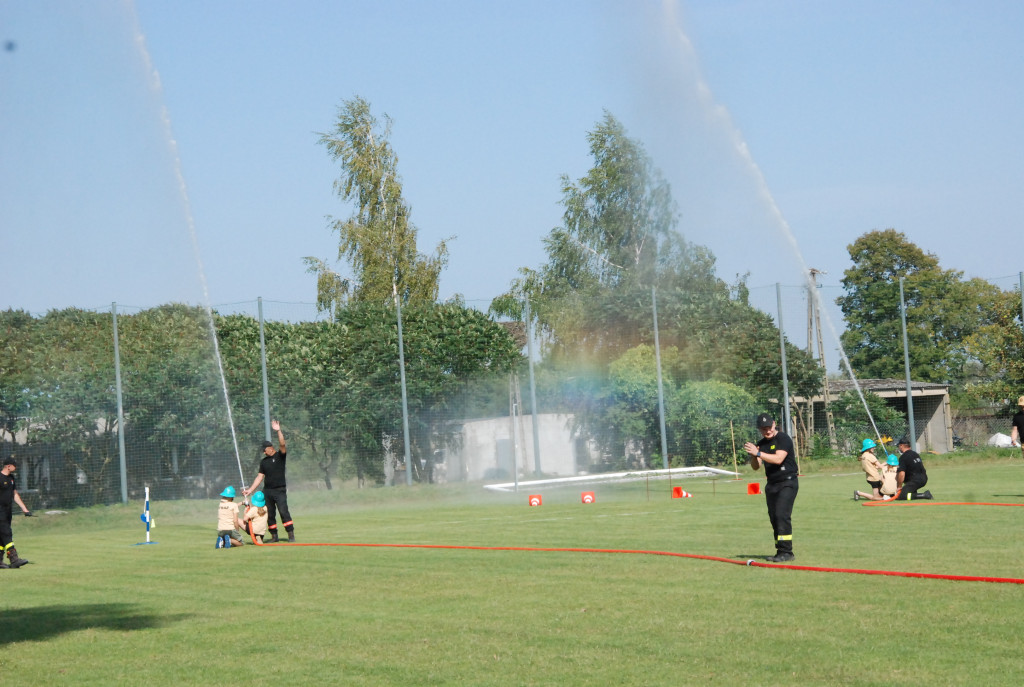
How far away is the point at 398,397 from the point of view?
130 feet

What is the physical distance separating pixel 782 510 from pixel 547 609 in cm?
429

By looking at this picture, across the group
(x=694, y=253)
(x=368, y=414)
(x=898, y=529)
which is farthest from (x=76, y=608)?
(x=694, y=253)

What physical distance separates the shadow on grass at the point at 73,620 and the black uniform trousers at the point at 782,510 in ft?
23.5

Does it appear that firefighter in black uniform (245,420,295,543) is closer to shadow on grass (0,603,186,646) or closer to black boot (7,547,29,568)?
black boot (7,547,29,568)

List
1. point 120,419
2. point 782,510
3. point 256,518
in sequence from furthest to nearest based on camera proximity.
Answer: point 120,419 < point 256,518 < point 782,510

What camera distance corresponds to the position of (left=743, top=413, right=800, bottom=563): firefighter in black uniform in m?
14.2

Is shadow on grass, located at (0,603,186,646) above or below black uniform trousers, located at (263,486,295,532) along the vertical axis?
below

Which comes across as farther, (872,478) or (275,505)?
(872,478)

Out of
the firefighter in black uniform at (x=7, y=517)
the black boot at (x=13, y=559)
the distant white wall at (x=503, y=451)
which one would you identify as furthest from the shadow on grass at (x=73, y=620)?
the distant white wall at (x=503, y=451)

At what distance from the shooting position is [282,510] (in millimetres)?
22125

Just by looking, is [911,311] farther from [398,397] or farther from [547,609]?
[547,609]

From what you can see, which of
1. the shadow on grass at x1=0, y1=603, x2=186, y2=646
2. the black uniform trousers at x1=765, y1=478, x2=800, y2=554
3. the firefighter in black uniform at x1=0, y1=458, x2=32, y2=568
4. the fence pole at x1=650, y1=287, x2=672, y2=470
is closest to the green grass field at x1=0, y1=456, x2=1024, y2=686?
the shadow on grass at x1=0, y1=603, x2=186, y2=646

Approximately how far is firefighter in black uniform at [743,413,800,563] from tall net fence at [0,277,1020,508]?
63.1 ft

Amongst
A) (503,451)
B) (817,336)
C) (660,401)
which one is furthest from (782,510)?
(817,336)
